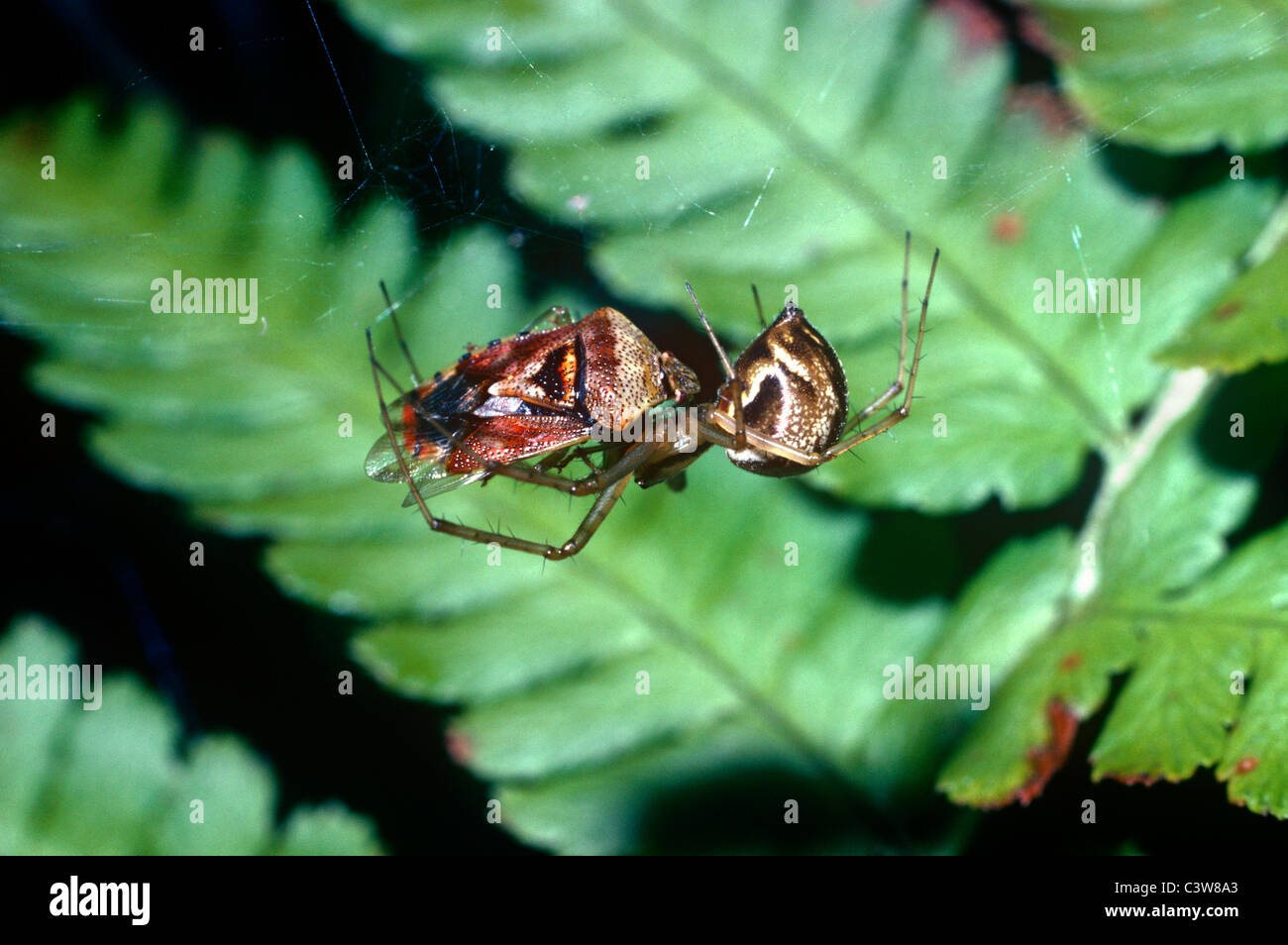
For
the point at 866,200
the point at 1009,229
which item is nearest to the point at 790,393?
the point at 866,200

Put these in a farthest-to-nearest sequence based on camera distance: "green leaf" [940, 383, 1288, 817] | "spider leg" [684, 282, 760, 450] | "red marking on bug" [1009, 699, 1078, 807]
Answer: "spider leg" [684, 282, 760, 450] → "red marking on bug" [1009, 699, 1078, 807] → "green leaf" [940, 383, 1288, 817]

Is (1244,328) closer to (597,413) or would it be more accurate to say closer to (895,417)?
(895,417)

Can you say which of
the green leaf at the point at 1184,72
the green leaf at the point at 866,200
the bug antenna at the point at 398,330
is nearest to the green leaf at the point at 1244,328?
the green leaf at the point at 866,200

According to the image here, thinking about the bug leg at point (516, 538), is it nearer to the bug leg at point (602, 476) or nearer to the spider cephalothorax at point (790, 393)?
the bug leg at point (602, 476)

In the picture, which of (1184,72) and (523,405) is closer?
(523,405)

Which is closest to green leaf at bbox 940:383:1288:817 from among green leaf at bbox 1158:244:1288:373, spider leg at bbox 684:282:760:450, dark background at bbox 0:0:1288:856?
dark background at bbox 0:0:1288:856

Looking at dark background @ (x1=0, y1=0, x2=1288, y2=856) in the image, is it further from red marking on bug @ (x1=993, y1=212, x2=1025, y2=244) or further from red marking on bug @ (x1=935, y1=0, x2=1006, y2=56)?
red marking on bug @ (x1=993, y1=212, x2=1025, y2=244)
